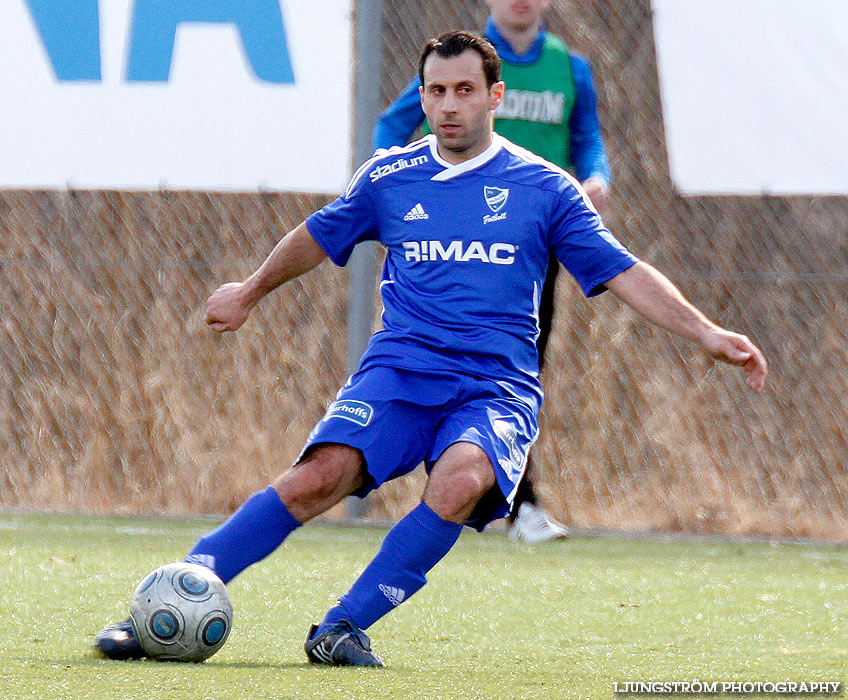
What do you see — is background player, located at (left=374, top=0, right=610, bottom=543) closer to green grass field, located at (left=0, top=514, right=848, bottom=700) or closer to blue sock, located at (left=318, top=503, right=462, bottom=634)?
green grass field, located at (left=0, top=514, right=848, bottom=700)

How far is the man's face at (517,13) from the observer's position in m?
5.06

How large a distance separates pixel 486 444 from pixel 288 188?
11.1 feet

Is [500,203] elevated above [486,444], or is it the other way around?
[500,203]

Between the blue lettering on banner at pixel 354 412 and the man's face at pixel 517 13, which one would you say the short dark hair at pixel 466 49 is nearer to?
the blue lettering on banner at pixel 354 412

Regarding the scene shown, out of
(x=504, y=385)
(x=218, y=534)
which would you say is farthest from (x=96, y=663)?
(x=504, y=385)

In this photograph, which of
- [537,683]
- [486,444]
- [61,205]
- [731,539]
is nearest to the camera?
[537,683]

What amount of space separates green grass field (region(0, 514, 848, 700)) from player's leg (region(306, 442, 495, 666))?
0.14 meters

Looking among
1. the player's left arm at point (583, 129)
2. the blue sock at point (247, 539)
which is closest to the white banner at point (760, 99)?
the player's left arm at point (583, 129)

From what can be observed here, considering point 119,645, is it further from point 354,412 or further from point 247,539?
point 354,412

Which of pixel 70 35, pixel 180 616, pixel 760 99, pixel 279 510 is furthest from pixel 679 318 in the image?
pixel 70 35

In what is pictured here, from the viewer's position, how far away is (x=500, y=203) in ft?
11.0

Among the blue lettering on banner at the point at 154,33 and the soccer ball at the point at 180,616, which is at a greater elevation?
the blue lettering on banner at the point at 154,33

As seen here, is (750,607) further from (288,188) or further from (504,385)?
(288,188)

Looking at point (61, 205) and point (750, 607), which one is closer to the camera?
point (750, 607)
